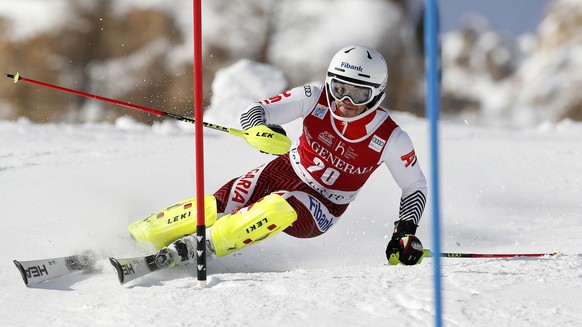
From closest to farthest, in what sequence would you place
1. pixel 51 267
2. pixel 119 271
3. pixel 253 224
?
1. pixel 119 271
2. pixel 51 267
3. pixel 253 224

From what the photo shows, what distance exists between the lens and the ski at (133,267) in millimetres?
3186

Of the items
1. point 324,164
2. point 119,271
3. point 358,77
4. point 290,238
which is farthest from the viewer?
point 290,238

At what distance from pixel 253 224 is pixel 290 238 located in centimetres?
118

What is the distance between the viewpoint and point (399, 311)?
8.52 feet

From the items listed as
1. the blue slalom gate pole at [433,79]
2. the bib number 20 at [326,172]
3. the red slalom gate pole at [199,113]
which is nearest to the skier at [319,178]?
the bib number 20 at [326,172]

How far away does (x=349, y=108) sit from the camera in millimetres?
3711

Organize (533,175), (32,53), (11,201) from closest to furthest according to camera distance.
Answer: (11,201) < (533,175) < (32,53)

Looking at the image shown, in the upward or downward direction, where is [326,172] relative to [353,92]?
downward

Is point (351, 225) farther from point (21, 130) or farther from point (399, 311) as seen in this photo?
point (21, 130)

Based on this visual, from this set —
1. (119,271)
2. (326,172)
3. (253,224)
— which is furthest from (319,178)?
(119,271)

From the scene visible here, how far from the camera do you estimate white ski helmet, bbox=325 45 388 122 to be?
3.63m

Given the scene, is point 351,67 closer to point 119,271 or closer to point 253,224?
point 253,224

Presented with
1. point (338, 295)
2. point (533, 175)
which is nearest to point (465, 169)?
point (533, 175)

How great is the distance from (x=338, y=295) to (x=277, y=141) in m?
1.03
